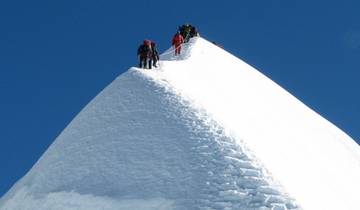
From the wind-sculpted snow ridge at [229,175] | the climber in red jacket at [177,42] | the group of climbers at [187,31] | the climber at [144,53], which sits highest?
the group of climbers at [187,31]

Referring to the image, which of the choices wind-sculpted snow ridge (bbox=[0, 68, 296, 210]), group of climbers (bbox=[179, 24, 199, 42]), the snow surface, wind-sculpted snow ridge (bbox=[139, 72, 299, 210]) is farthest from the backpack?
group of climbers (bbox=[179, 24, 199, 42])

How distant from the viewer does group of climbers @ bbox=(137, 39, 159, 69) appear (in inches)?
990

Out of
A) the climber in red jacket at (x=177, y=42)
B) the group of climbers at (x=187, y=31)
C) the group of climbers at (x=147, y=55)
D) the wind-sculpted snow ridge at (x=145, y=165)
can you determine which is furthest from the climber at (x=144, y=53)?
the group of climbers at (x=187, y=31)

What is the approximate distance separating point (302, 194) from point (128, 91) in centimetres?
612

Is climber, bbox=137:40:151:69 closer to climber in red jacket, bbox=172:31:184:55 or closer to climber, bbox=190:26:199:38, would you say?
climber in red jacket, bbox=172:31:184:55

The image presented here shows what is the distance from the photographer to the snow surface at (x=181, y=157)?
64.3 feet

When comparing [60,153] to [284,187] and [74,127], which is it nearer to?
[74,127]

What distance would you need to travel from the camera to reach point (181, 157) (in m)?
20.5

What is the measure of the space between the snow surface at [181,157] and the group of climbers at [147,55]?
475mm

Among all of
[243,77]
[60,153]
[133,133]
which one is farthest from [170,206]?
[243,77]

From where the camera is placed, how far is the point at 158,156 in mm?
20734

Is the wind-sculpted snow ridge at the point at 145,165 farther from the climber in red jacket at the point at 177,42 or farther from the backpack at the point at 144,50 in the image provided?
the climber in red jacket at the point at 177,42

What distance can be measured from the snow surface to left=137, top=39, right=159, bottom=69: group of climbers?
1.56 ft

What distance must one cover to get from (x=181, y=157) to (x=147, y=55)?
18.3 ft
